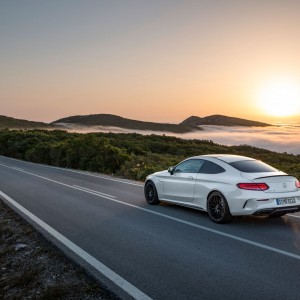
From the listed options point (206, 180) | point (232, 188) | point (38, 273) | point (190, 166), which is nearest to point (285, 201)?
point (232, 188)

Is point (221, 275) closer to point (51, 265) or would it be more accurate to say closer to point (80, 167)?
point (51, 265)

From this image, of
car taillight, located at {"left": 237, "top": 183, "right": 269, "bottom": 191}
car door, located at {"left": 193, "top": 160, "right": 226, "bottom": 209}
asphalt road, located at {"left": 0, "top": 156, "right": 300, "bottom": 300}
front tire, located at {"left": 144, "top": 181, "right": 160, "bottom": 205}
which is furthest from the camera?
front tire, located at {"left": 144, "top": 181, "right": 160, "bottom": 205}

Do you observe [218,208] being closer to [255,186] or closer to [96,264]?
[255,186]

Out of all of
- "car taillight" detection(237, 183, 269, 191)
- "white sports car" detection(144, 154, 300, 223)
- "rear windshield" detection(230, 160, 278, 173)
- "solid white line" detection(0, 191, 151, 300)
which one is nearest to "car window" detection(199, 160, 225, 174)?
"white sports car" detection(144, 154, 300, 223)

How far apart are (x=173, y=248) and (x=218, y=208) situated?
2.37 m

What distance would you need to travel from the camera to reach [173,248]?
739cm

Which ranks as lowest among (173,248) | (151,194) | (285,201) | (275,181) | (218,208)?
(173,248)

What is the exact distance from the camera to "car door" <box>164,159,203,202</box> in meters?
10.5

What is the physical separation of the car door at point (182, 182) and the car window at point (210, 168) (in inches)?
7.2

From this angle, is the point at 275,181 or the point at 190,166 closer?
the point at 275,181

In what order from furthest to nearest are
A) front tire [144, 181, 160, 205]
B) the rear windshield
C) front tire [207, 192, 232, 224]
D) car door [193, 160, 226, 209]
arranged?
1. front tire [144, 181, 160, 205]
2. car door [193, 160, 226, 209]
3. the rear windshield
4. front tire [207, 192, 232, 224]

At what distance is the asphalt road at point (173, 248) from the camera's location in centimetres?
546

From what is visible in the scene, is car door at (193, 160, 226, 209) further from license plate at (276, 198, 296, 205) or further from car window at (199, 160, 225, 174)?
license plate at (276, 198, 296, 205)

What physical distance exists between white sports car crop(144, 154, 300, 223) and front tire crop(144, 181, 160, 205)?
0.90 metres
